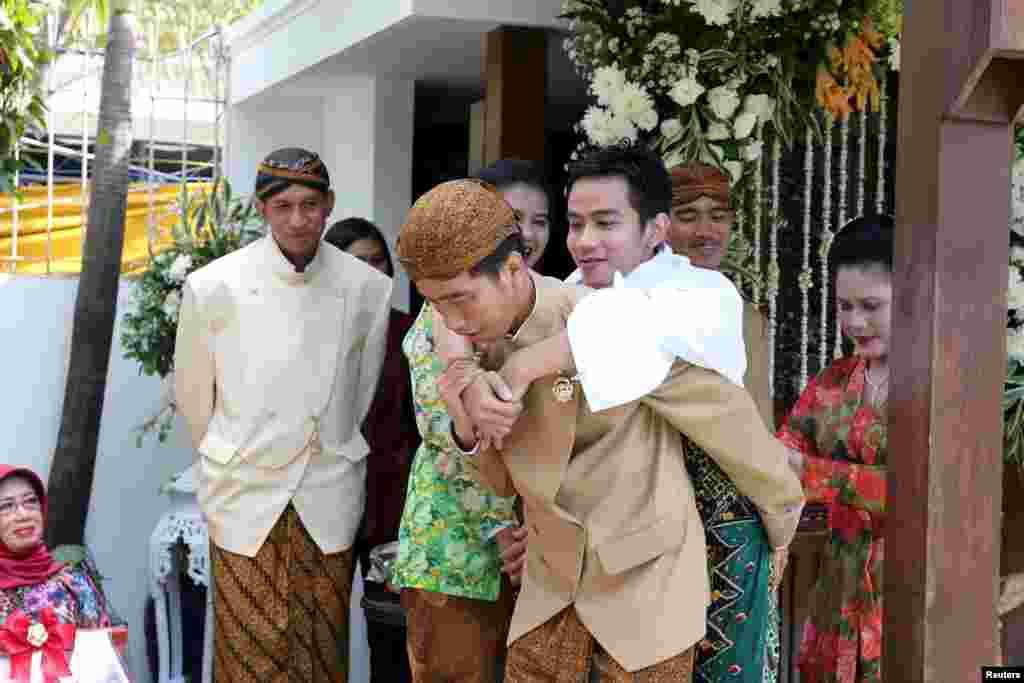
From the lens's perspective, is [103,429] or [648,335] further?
[103,429]

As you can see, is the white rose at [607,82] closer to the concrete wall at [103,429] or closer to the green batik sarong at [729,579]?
the green batik sarong at [729,579]

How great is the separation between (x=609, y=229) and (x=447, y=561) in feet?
3.14

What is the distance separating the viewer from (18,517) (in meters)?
5.10

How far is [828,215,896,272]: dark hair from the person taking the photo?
388cm

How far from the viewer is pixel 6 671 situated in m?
4.28

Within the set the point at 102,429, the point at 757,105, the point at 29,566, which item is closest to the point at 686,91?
the point at 757,105

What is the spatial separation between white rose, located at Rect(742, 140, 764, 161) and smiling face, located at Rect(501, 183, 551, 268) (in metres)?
1.26

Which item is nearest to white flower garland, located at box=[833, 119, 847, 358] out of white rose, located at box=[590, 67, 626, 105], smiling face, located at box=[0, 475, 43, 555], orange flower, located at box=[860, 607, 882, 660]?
white rose, located at box=[590, 67, 626, 105]

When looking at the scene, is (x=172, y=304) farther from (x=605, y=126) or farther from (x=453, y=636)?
(x=453, y=636)

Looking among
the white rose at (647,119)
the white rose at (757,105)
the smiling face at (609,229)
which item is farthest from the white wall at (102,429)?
the smiling face at (609,229)

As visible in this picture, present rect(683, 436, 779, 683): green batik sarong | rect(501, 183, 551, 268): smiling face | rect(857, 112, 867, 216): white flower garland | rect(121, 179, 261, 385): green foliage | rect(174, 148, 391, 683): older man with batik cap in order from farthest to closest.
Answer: rect(121, 179, 261, 385): green foliage
rect(857, 112, 867, 216): white flower garland
rect(174, 148, 391, 683): older man with batik cap
rect(501, 183, 551, 268): smiling face
rect(683, 436, 779, 683): green batik sarong

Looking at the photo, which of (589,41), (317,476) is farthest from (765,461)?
(589,41)

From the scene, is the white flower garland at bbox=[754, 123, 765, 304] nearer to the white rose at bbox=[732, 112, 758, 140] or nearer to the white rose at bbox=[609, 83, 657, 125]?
the white rose at bbox=[732, 112, 758, 140]

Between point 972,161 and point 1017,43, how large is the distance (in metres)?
0.30
